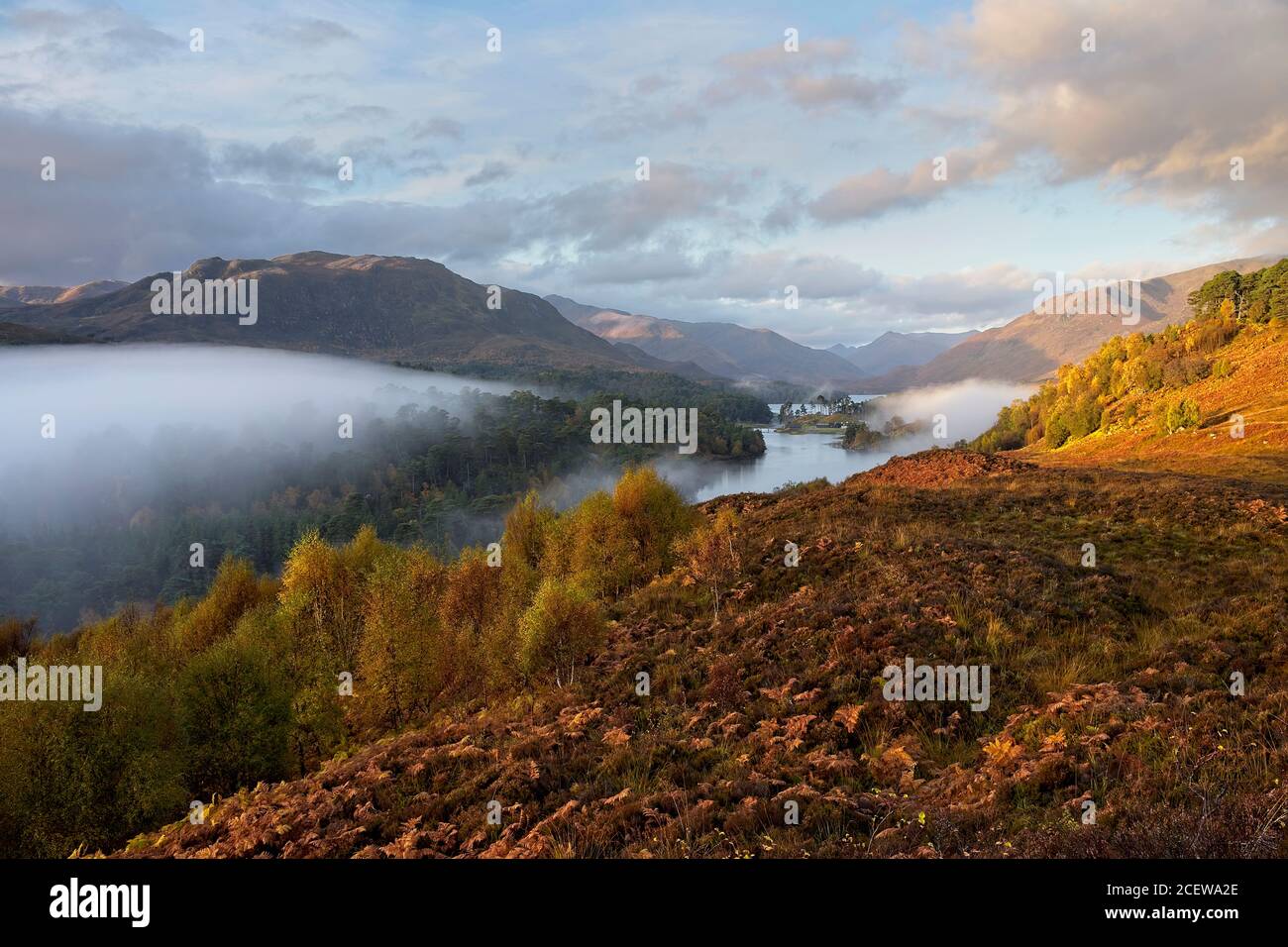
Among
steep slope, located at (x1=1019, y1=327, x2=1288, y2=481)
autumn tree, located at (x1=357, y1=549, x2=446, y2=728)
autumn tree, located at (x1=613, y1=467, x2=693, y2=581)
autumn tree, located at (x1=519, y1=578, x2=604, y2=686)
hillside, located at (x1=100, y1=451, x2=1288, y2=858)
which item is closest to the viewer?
hillside, located at (x1=100, y1=451, x2=1288, y2=858)

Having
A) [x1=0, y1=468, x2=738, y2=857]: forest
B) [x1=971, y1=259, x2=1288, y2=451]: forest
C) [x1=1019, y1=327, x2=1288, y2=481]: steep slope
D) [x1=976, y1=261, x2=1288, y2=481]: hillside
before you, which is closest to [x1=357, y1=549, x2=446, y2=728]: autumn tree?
[x1=0, y1=468, x2=738, y2=857]: forest

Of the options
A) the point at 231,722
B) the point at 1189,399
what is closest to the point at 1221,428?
the point at 1189,399

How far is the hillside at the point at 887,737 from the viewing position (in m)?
9.61

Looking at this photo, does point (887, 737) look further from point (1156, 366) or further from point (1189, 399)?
point (1156, 366)

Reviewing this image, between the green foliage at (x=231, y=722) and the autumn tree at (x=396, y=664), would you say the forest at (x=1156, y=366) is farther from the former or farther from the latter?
the green foliage at (x=231, y=722)

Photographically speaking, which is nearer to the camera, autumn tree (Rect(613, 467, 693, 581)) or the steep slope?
autumn tree (Rect(613, 467, 693, 581))

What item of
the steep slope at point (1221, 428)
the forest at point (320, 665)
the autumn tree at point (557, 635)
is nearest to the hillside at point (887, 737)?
the autumn tree at point (557, 635)

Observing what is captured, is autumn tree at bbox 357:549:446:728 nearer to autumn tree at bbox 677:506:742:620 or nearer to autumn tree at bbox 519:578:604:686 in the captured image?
autumn tree at bbox 519:578:604:686

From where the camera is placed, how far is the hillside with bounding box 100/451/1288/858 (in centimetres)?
961

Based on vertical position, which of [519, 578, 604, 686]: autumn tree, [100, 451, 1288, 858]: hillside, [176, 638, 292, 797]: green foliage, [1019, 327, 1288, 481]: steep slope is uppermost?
[1019, 327, 1288, 481]: steep slope
